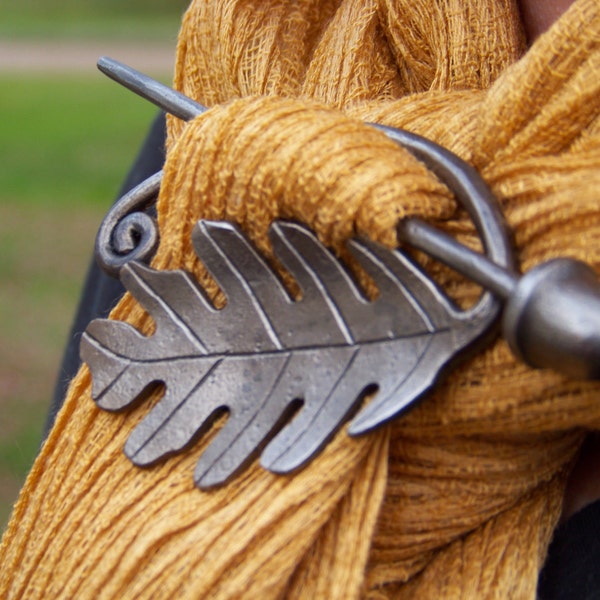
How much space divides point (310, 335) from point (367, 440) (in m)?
0.05

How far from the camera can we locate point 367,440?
37 centimetres

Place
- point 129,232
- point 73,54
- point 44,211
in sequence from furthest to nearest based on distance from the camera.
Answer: point 73,54
point 44,211
point 129,232

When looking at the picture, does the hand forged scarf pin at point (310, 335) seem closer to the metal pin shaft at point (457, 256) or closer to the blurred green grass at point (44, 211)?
the metal pin shaft at point (457, 256)

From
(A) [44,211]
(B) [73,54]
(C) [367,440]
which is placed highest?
(C) [367,440]

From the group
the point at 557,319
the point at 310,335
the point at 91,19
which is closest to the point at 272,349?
the point at 310,335

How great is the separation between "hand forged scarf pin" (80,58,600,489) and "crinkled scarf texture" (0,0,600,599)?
0.03ft

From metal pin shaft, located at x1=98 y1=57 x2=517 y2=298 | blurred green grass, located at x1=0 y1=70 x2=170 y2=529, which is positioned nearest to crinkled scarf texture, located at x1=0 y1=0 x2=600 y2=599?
metal pin shaft, located at x1=98 y1=57 x2=517 y2=298

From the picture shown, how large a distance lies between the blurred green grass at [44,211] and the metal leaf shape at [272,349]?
51.0 inches

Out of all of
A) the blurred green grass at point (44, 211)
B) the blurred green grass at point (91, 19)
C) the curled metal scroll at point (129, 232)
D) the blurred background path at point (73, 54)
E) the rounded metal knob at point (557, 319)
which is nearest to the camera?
the rounded metal knob at point (557, 319)

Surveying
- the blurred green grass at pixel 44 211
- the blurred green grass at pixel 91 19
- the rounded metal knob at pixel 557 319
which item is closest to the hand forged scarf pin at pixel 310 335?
the rounded metal knob at pixel 557 319

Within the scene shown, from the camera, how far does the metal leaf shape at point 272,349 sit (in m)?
0.36

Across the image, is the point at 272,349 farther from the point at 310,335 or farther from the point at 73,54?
the point at 73,54

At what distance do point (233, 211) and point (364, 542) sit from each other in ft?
0.53

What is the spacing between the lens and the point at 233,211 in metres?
0.41
